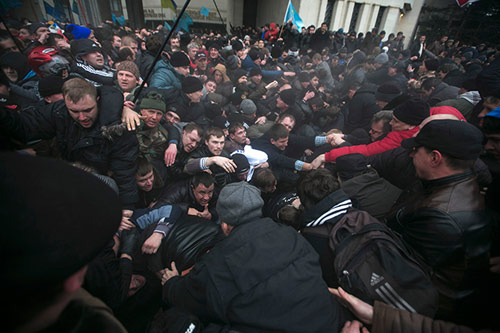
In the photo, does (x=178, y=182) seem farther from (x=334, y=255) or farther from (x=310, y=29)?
(x=310, y=29)

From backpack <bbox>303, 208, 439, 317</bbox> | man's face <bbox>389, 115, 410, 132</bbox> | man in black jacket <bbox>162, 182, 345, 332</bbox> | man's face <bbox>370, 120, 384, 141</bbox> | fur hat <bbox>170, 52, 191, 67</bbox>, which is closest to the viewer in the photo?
man in black jacket <bbox>162, 182, 345, 332</bbox>

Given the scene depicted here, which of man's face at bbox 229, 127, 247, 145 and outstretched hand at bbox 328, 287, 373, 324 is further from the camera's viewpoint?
man's face at bbox 229, 127, 247, 145

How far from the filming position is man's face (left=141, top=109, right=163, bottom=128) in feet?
Answer: 9.26

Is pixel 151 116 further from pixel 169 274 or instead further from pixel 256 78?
pixel 256 78

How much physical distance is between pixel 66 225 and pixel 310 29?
47.1 ft

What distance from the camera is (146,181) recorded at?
2650mm

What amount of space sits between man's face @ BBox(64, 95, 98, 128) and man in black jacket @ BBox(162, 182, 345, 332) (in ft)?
5.58

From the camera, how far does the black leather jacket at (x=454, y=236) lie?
1384 millimetres

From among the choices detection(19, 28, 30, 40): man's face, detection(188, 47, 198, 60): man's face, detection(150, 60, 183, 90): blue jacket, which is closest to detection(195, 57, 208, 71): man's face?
detection(188, 47, 198, 60): man's face

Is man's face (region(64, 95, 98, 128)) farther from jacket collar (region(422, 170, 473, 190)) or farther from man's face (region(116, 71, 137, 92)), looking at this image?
jacket collar (region(422, 170, 473, 190))

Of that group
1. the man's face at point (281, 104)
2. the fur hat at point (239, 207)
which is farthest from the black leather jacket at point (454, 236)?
the man's face at point (281, 104)

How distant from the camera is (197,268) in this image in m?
1.36

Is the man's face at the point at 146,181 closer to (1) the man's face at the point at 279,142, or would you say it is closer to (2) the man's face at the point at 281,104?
(1) the man's face at the point at 279,142

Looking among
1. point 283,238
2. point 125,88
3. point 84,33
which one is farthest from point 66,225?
point 84,33
